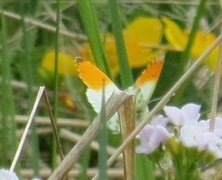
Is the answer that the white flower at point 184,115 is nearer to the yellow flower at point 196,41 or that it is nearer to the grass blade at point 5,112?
the grass blade at point 5,112

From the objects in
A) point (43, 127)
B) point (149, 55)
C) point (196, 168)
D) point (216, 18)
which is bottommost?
point (196, 168)

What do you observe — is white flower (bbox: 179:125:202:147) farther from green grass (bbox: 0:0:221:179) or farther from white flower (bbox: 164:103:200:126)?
green grass (bbox: 0:0:221:179)

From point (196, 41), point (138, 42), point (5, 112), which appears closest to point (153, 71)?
point (5, 112)

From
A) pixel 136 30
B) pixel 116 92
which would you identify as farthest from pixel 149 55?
pixel 116 92

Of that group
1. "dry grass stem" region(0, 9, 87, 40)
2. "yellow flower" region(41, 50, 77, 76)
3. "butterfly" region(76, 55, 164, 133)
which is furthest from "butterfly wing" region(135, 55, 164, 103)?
"yellow flower" region(41, 50, 77, 76)

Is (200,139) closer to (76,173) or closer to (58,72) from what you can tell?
(76,173)

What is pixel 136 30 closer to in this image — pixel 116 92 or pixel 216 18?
pixel 216 18
